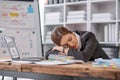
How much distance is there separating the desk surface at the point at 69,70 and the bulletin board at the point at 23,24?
0.40 meters

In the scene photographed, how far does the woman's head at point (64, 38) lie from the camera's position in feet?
6.45

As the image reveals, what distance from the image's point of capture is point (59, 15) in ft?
14.9

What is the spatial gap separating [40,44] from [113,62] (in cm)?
83

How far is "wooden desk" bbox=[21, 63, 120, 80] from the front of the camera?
3.61ft

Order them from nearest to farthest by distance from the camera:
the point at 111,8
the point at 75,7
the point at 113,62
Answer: the point at 113,62 < the point at 111,8 < the point at 75,7

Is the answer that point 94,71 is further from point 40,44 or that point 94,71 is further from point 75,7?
point 75,7

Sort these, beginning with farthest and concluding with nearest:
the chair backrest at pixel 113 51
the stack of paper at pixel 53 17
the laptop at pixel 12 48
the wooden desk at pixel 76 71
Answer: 1. the stack of paper at pixel 53 17
2. the chair backrest at pixel 113 51
3. the laptop at pixel 12 48
4. the wooden desk at pixel 76 71

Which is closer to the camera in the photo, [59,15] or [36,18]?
[36,18]

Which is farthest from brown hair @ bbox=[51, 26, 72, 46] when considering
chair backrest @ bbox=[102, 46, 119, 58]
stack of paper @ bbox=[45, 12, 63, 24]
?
stack of paper @ bbox=[45, 12, 63, 24]

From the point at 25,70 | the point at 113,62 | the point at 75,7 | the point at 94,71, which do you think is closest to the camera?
the point at 94,71

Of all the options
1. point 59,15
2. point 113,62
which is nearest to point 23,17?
point 113,62

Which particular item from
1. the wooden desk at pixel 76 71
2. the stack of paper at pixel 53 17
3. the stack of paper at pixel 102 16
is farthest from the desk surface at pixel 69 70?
the stack of paper at pixel 53 17

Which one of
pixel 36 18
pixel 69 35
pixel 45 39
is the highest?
pixel 36 18

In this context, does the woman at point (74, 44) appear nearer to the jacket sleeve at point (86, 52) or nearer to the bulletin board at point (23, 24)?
the jacket sleeve at point (86, 52)
